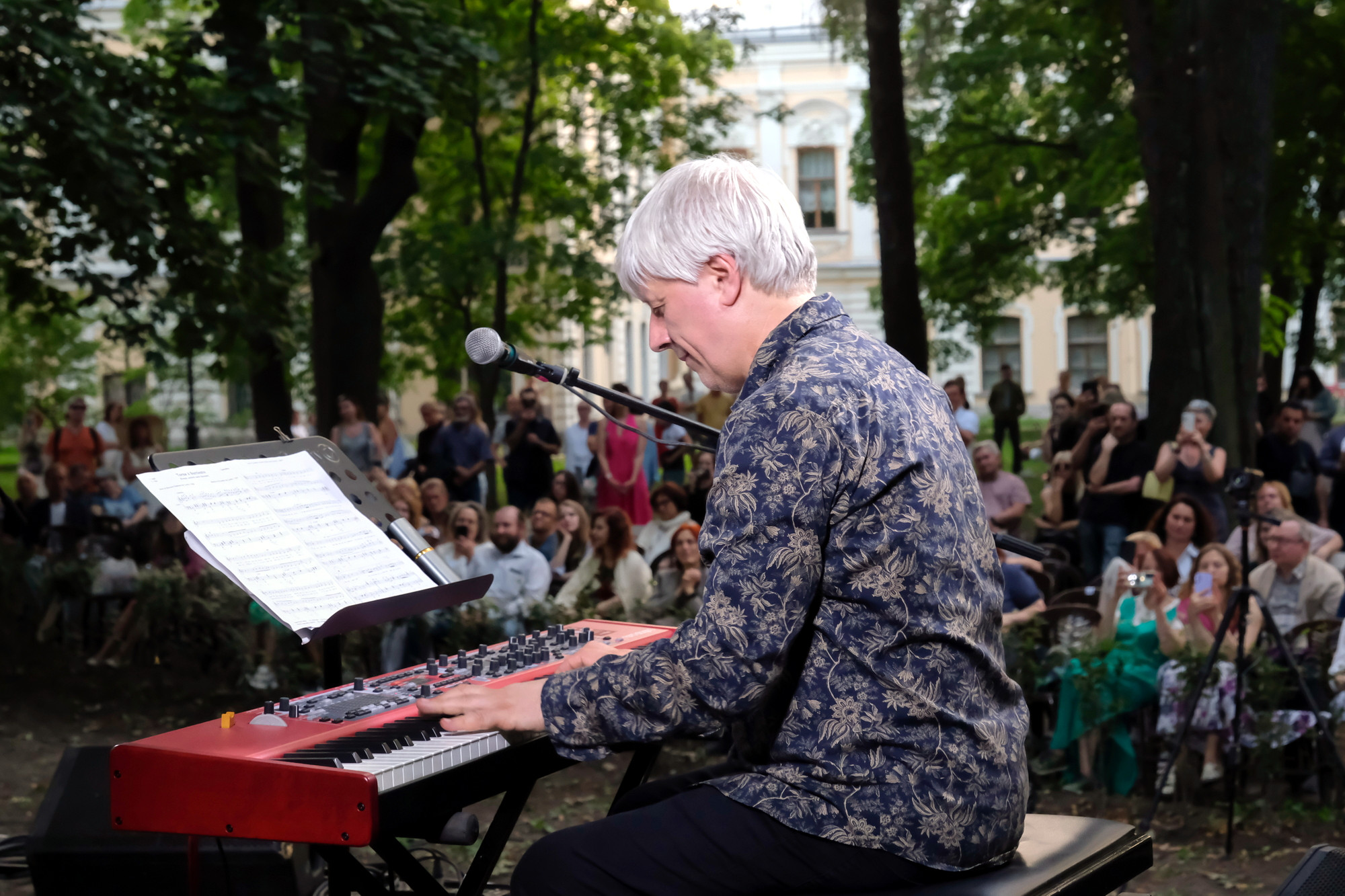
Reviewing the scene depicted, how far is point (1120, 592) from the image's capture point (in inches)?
277

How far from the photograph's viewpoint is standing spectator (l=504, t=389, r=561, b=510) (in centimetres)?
1252

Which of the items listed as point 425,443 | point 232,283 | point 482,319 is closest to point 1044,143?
point 482,319

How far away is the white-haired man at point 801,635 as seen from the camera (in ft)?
6.60

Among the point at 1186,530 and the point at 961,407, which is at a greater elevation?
the point at 961,407

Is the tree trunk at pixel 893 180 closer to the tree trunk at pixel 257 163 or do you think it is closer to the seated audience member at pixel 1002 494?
the seated audience member at pixel 1002 494

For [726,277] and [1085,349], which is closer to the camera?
[726,277]

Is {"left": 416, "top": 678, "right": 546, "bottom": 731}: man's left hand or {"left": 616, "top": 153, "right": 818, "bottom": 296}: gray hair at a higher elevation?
{"left": 616, "top": 153, "right": 818, "bottom": 296}: gray hair

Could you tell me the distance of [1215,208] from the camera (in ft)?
34.4

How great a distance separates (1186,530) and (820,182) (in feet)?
124

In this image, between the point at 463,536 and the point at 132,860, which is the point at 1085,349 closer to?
the point at 463,536

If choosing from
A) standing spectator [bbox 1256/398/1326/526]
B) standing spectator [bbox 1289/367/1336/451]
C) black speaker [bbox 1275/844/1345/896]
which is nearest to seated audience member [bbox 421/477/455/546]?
standing spectator [bbox 1256/398/1326/526]

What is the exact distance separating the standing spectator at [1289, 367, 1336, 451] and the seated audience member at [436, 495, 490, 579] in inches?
314

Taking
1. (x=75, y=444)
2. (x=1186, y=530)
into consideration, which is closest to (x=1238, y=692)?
(x=1186, y=530)

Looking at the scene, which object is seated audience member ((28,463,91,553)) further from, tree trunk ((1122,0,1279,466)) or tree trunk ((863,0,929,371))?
tree trunk ((1122,0,1279,466))
